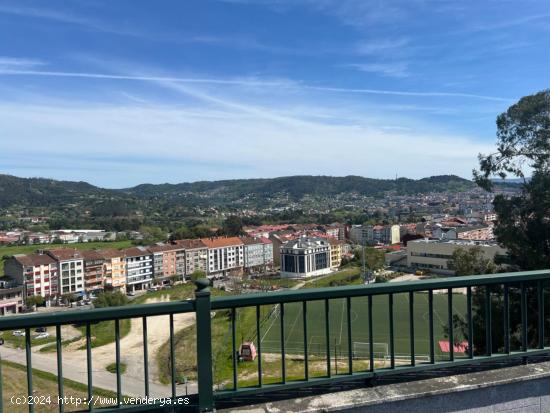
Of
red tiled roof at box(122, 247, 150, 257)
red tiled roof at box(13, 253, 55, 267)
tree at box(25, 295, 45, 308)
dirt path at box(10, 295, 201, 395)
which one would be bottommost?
tree at box(25, 295, 45, 308)

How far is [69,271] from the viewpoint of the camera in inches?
2151

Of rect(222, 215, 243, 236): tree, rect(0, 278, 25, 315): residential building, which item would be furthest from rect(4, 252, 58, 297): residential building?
rect(222, 215, 243, 236): tree

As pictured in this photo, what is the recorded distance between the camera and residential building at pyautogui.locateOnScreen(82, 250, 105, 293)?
56750 millimetres

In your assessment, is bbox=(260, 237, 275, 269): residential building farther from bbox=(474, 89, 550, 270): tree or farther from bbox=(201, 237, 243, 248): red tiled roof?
bbox=(474, 89, 550, 270): tree

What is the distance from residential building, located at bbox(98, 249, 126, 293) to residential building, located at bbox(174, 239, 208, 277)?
8.41 metres

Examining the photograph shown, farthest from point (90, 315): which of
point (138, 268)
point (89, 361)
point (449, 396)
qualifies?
point (138, 268)

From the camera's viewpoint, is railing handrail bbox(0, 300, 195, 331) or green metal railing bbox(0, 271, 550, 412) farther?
green metal railing bbox(0, 271, 550, 412)

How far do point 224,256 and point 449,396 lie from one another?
69.6 m

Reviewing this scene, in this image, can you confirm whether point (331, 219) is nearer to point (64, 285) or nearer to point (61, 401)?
point (64, 285)

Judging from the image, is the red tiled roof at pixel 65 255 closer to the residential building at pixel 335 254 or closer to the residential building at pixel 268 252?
the residential building at pixel 268 252

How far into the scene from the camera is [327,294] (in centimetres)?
317

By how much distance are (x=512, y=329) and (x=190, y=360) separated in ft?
21.3

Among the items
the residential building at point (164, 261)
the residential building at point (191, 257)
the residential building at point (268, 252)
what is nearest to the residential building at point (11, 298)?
the residential building at point (164, 261)

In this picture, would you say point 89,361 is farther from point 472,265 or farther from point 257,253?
point 257,253
